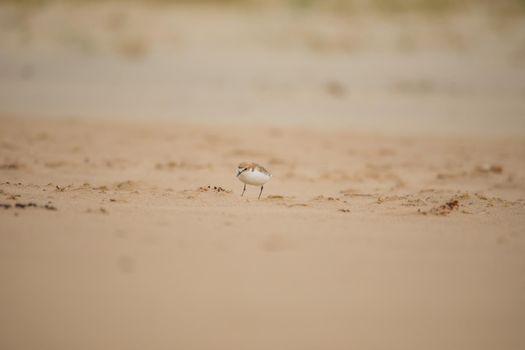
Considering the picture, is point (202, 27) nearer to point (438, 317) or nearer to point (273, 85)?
point (273, 85)

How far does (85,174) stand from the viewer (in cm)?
766

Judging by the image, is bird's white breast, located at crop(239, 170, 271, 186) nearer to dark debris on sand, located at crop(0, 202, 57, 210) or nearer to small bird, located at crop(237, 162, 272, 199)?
small bird, located at crop(237, 162, 272, 199)

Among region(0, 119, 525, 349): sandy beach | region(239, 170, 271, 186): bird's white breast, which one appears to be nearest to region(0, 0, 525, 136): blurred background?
region(0, 119, 525, 349): sandy beach

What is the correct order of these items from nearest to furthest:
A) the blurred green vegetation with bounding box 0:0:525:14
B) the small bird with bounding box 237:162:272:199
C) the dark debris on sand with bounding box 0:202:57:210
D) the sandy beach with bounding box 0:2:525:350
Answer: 1. the sandy beach with bounding box 0:2:525:350
2. the dark debris on sand with bounding box 0:202:57:210
3. the small bird with bounding box 237:162:272:199
4. the blurred green vegetation with bounding box 0:0:525:14

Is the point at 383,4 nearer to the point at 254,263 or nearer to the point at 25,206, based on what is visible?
the point at 25,206

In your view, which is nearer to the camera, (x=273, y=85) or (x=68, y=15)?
(x=273, y=85)

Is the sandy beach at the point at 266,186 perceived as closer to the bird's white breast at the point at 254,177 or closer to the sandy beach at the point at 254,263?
the sandy beach at the point at 254,263

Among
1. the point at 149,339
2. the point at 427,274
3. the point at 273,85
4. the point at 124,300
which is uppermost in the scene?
the point at 273,85

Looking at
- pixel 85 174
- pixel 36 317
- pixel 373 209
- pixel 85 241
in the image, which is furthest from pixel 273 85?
pixel 36 317

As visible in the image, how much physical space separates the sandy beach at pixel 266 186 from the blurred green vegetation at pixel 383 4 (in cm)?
43

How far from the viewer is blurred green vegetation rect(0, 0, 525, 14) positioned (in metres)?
19.3

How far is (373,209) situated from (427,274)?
1.70 meters

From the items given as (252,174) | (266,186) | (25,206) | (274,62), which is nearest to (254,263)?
(252,174)

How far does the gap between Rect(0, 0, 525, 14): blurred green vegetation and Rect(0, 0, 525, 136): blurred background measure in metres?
0.04
